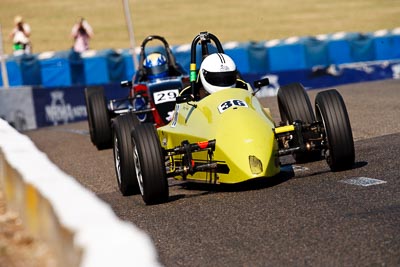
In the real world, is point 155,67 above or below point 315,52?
above

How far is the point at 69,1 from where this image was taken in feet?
179

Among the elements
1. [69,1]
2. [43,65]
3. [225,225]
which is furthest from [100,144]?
[69,1]

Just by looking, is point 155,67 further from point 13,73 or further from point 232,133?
point 13,73

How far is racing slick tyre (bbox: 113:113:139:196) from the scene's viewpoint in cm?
965

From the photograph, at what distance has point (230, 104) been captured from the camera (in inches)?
378

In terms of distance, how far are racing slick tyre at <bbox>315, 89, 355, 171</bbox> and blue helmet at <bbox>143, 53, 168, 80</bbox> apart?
20.5 ft

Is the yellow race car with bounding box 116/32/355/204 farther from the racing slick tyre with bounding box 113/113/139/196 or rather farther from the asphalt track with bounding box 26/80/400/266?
the asphalt track with bounding box 26/80/400/266

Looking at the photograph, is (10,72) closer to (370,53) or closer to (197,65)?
(370,53)

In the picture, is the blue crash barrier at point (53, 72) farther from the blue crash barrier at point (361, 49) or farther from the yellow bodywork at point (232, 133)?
the yellow bodywork at point (232, 133)

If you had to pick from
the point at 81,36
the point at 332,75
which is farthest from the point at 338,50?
the point at 81,36

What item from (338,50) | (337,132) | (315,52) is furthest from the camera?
(338,50)

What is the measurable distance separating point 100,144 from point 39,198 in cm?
947

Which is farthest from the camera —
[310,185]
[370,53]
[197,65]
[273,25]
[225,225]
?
[273,25]

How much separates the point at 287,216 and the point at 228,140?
1.60m
